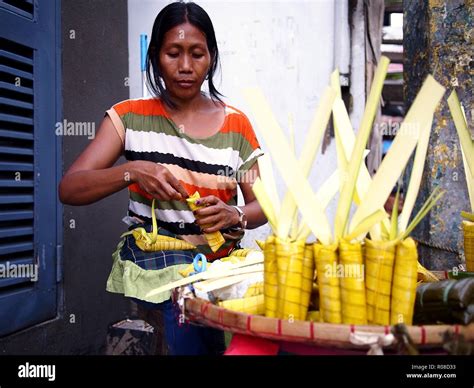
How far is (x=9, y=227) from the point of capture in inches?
102

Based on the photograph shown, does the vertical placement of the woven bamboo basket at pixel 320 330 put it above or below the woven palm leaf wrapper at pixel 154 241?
below

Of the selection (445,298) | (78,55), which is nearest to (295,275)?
(445,298)

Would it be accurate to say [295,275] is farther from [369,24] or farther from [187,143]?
[369,24]

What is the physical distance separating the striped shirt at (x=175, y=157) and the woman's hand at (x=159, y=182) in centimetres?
27

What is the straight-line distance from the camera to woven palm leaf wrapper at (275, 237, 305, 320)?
41.9 inches

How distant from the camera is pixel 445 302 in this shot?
1.10 m

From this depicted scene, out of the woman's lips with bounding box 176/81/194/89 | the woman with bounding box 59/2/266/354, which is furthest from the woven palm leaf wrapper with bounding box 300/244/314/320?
the woman's lips with bounding box 176/81/194/89

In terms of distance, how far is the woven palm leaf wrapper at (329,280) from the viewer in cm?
105

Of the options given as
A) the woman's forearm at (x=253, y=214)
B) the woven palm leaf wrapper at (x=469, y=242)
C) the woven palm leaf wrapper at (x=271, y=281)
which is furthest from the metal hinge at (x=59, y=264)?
the woven palm leaf wrapper at (x=469, y=242)

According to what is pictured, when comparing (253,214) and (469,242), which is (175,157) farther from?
(469,242)

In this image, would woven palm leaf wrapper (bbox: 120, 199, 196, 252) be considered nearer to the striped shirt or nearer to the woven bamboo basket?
the striped shirt

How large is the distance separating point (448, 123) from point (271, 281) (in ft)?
6.02

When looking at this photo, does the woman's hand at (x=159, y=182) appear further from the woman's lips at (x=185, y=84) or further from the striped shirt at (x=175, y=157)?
the woman's lips at (x=185, y=84)

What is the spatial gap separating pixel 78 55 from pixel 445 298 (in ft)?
8.85
